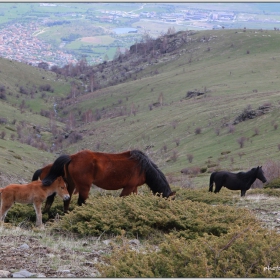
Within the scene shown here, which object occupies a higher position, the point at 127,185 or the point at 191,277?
the point at 191,277

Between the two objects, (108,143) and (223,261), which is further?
(108,143)

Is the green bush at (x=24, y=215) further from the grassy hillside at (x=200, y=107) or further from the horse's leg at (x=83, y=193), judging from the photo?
the grassy hillside at (x=200, y=107)

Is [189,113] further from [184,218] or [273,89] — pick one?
[184,218]

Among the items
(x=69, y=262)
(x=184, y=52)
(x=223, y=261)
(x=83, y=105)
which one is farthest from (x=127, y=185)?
(x=184, y=52)

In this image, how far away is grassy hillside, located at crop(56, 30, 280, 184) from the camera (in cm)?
5756

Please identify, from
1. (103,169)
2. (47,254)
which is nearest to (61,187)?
(103,169)

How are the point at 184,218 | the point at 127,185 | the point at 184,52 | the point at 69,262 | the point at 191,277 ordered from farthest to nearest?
the point at 184,52, the point at 127,185, the point at 184,218, the point at 69,262, the point at 191,277

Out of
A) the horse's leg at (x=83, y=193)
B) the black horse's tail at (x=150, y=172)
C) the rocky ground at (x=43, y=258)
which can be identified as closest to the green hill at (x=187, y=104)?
the black horse's tail at (x=150, y=172)

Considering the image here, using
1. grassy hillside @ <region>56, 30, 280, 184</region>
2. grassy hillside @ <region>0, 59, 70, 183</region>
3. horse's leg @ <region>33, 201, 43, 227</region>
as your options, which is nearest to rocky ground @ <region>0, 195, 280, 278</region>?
horse's leg @ <region>33, 201, 43, 227</region>

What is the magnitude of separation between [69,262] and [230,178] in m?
12.6

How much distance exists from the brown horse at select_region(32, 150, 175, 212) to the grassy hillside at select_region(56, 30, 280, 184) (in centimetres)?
2921

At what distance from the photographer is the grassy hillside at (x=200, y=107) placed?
189 ft

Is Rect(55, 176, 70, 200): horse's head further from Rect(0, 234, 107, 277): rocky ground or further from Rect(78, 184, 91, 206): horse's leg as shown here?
Rect(0, 234, 107, 277): rocky ground

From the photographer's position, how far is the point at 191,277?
6.39m
